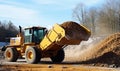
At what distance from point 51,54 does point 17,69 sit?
5.73 meters

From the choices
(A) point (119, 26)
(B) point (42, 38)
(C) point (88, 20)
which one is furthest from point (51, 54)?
(C) point (88, 20)

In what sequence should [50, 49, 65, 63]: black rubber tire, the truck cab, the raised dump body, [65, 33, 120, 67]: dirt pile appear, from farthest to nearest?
1. [50, 49, 65, 63]: black rubber tire
2. the truck cab
3. [65, 33, 120, 67]: dirt pile
4. the raised dump body

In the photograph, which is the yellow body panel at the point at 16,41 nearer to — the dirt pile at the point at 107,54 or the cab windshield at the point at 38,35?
the cab windshield at the point at 38,35

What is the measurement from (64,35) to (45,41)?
2.59 meters

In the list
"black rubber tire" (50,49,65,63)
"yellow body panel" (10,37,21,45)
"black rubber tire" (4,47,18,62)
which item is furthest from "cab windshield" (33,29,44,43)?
"black rubber tire" (4,47,18,62)

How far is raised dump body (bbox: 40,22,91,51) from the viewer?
22828 millimetres

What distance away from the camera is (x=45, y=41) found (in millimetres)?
24562

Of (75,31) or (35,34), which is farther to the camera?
(35,34)

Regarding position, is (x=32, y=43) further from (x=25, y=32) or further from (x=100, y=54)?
(x=100, y=54)

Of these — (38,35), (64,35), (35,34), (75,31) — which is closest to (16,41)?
(35,34)

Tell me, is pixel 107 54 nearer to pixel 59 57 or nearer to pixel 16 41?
pixel 59 57

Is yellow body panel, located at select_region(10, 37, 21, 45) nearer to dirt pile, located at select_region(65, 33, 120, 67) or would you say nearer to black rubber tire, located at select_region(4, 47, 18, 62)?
black rubber tire, located at select_region(4, 47, 18, 62)

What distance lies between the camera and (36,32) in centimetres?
2630

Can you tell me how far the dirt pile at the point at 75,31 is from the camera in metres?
23.1
